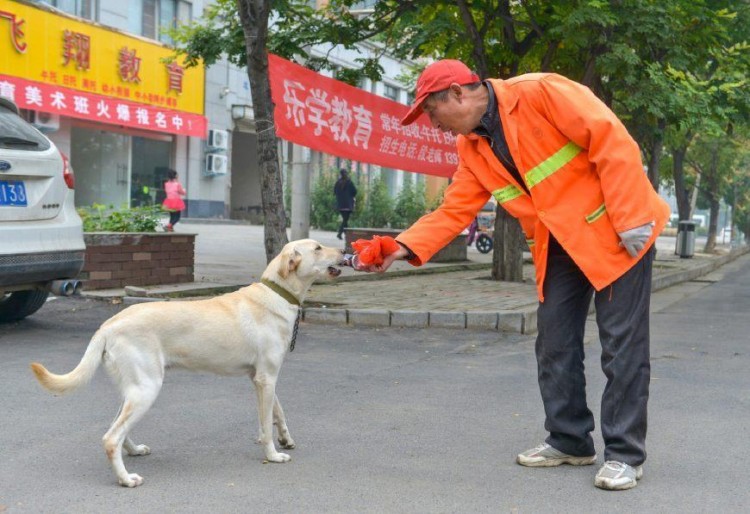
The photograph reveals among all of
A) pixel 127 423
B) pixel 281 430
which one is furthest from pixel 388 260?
pixel 127 423

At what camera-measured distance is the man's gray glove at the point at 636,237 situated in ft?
12.5

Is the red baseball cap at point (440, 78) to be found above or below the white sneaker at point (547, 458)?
above

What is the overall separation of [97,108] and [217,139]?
594 centimetres

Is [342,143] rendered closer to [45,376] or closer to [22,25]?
[45,376]

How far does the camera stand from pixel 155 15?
92.4ft

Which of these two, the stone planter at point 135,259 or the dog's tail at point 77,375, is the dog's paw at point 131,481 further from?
the stone planter at point 135,259

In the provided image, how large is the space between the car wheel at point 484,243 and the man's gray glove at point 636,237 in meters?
19.0

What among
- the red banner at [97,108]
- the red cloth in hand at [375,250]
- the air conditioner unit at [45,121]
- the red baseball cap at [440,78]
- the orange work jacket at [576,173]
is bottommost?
the red cloth in hand at [375,250]

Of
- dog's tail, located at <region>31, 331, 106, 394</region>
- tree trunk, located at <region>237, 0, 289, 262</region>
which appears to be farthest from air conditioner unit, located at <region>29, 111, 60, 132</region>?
dog's tail, located at <region>31, 331, 106, 394</region>

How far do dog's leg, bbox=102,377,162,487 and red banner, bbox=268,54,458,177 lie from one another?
22.7 feet

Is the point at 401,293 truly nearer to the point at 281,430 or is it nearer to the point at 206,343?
the point at 281,430

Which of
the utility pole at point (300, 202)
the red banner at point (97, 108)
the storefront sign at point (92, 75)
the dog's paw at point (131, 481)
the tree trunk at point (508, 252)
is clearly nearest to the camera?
the dog's paw at point (131, 481)

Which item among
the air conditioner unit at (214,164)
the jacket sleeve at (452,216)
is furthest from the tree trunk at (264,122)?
the air conditioner unit at (214,164)

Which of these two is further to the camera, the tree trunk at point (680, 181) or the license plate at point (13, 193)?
the tree trunk at point (680, 181)
